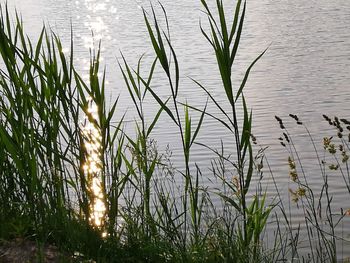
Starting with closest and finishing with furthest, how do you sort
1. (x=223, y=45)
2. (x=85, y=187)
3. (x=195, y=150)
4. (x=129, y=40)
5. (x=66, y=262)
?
(x=66, y=262), (x=223, y=45), (x=85, y=187), (x=195, y=150), (x=129, y=40)

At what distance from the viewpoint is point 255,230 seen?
150 inches

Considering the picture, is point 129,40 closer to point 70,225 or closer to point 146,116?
point 146,116

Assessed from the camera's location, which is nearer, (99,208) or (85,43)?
(99,208)

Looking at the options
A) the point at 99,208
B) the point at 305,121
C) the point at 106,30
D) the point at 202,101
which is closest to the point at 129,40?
the point at 106,30

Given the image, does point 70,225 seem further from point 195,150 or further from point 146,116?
point 146,116

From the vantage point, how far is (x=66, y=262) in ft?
10.6

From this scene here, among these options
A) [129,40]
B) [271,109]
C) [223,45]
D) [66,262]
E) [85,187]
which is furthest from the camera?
[129,40]

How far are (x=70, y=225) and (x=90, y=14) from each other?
82.9 ft

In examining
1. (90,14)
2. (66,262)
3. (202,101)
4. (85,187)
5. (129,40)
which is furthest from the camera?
(90,14)

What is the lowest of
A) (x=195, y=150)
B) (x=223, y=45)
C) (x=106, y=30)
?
(x=223, y=45)

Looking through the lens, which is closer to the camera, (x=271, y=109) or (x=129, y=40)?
(x=271, y=109)

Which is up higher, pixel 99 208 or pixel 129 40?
pixel 129 40

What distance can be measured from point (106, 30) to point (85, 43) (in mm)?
2697

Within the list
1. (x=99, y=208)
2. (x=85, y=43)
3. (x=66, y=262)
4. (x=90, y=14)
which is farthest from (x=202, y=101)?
(x=90, y=14)
